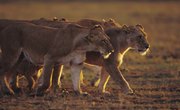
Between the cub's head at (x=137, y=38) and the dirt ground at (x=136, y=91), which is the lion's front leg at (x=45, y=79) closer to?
the dirt ground at (x=136, y=91)

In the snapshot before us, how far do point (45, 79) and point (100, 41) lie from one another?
1355 mm

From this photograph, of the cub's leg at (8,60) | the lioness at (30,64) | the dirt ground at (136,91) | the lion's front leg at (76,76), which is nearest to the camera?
the dirt ground at (136,91)

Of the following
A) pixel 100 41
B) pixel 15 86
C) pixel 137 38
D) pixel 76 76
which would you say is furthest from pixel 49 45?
pixel 137 38

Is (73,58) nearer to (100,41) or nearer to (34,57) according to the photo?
(100,41)

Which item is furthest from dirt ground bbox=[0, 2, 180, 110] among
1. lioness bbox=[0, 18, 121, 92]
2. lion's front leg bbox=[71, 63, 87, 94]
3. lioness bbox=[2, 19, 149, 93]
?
lioness bbox=[0, 18, 121, 92]

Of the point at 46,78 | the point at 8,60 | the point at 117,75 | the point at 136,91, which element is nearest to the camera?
the point at 46,78

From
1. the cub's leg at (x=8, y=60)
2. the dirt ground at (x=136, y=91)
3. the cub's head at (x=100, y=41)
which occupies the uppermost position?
the cub's head at (x=100, y=41)

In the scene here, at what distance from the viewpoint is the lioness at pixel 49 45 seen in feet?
41.8

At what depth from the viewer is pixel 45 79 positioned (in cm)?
1274

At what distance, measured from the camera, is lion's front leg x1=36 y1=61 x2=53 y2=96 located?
12711 millimetres

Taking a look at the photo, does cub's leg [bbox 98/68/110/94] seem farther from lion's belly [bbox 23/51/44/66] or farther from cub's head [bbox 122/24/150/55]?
lion's belly [bbox 23/51/44/66]

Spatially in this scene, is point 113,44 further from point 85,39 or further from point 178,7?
point 178,7

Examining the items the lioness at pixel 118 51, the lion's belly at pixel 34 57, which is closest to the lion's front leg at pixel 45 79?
the lion's belly at pixel 34 57

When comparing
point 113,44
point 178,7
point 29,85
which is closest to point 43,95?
point 29,85
